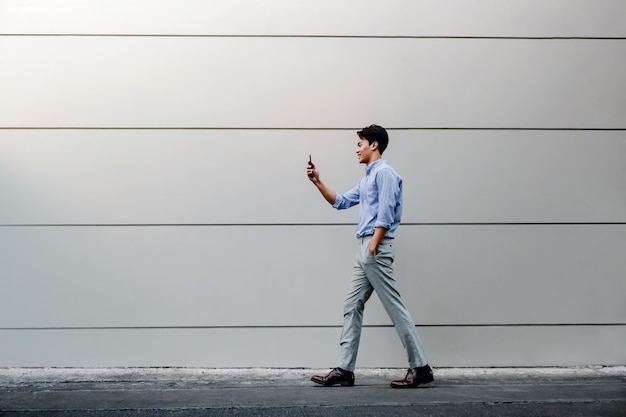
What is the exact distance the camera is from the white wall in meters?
6.25

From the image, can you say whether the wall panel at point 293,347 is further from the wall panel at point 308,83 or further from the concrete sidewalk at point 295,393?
the wall panel at point 308,83

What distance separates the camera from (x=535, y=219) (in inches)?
253

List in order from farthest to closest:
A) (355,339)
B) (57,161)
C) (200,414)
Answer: (57,161) < (355,339) < (200,414)

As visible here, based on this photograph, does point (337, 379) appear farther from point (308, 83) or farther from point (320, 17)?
point (320, 17)

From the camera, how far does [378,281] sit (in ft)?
18.0

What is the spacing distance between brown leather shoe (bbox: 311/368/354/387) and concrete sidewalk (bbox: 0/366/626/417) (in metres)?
0.07

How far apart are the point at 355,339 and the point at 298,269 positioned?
1.02 m

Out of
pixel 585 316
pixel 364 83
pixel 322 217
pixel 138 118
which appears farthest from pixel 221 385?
pixel 585 316

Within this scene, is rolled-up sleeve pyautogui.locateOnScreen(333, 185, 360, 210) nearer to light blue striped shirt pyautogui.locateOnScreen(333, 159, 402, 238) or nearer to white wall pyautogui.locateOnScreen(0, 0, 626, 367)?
light blue striped shirt pyautogui.locateOnScreen(333, 159, 402, 238)

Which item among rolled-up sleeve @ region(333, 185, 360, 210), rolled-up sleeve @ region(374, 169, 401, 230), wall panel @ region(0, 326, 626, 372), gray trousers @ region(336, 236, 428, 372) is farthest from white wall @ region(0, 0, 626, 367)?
rolled-up sleeve @ region(374, 169, 401, 230)

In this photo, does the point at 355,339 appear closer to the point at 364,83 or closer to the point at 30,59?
the point at 364,83

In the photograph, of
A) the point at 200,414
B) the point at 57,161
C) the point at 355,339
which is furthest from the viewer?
the point at 57,161

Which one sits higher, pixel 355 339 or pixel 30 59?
pixel 30 59

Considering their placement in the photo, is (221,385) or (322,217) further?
(322,217)
